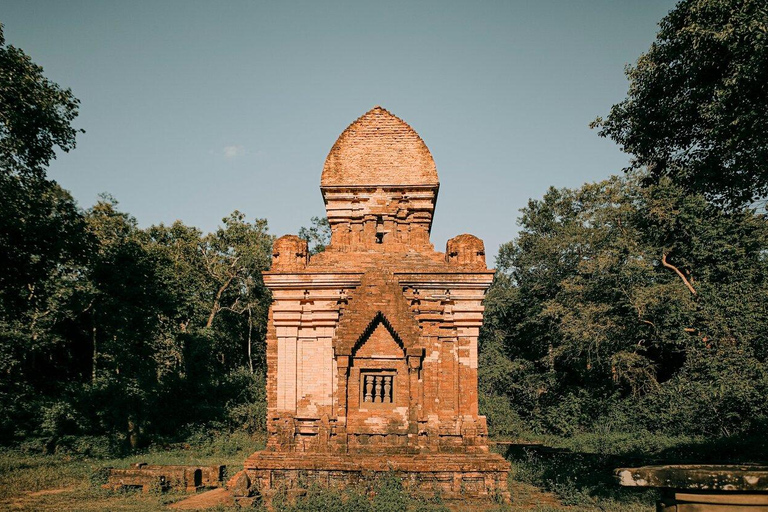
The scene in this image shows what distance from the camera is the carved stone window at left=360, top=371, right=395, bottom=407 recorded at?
1148 cm

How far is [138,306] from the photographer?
888 inches

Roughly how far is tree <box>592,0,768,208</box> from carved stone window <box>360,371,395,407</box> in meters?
7.67

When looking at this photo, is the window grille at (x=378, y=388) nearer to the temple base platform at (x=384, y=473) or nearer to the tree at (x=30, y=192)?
the temple base platform at (x=384, y=473)

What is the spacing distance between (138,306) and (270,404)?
13.2 meters

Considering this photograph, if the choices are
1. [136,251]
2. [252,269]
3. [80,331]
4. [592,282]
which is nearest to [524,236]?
[592,282]

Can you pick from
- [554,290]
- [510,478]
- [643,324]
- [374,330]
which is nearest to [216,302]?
[554,290]

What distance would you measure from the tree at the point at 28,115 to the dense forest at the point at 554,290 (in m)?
0.04

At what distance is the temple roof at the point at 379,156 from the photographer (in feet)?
44.2

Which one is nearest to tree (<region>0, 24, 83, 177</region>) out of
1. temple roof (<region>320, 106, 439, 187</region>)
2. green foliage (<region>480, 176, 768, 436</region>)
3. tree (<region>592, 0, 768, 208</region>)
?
temple roof (<region>320, 106, 439, 187</region>)

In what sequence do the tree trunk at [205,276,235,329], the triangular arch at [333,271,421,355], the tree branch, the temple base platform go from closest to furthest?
1. the temple base platform
2. the triangular arch at [333,271,421,355]
3. the tree branch
4. the tree trunk at [205,276,235,329]

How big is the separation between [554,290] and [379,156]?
70.6 feet

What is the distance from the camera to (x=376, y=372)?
37.9ft

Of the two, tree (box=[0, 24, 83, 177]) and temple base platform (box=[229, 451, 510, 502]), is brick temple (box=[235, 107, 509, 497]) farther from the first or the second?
tree (box=[0, 24, 83, 177])

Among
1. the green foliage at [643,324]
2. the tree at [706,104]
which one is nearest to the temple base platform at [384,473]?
the tree at [706,104]
